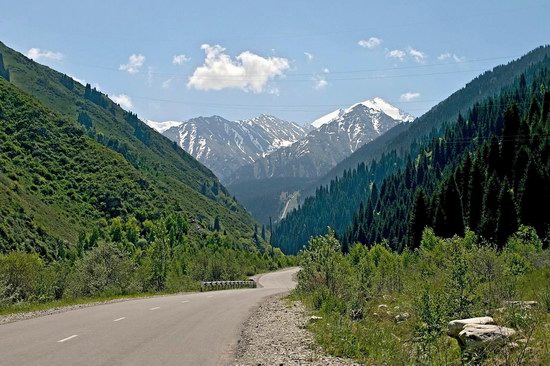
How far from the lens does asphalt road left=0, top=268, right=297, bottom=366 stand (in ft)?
37.3

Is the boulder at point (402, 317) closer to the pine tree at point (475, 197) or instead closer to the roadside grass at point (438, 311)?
the roadside grass at point (438, 311)

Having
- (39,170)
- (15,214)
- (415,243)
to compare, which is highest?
(39,170)

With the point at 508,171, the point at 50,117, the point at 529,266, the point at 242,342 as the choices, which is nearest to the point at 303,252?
the point at 529,266

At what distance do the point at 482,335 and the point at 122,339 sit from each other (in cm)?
929

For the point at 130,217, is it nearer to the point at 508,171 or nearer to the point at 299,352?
the point at 508,171

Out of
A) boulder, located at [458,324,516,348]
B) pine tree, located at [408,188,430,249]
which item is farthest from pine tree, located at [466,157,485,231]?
boulder, located at [458,324,516,348]

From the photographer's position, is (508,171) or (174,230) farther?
(174,230)

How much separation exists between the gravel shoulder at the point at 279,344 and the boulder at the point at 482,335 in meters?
2.59

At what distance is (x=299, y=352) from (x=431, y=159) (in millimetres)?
162149

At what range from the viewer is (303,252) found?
30.5m

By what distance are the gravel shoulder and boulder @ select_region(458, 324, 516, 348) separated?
2587mm

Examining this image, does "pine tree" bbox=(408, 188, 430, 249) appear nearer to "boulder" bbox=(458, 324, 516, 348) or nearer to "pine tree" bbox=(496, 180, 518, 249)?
"pine tree" bbox=(496, 180, 518, 249)

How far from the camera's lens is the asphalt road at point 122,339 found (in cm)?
1138

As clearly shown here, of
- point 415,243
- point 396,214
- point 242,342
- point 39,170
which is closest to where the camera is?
point 242,342
